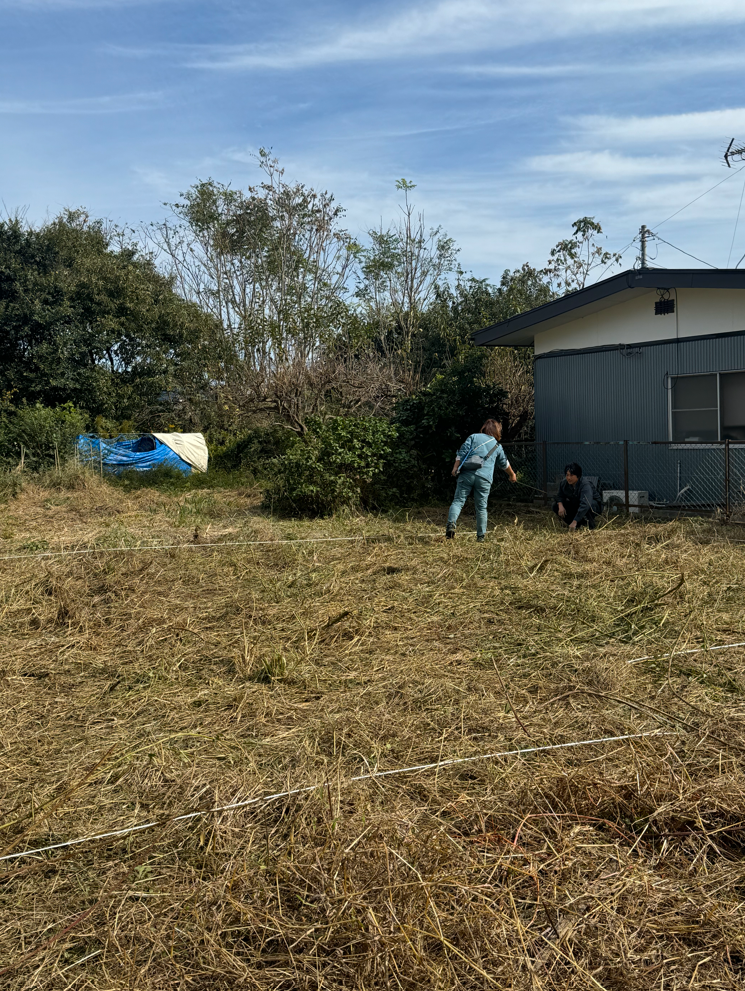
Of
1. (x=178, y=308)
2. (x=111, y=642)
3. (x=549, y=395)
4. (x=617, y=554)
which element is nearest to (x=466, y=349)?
(x=178, y=308)

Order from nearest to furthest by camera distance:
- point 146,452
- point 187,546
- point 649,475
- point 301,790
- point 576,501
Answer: point 301,790
point 187,546
point 576,501
point 649,475
point 146,452

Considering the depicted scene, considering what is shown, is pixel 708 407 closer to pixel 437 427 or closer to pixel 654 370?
pixel 654 370

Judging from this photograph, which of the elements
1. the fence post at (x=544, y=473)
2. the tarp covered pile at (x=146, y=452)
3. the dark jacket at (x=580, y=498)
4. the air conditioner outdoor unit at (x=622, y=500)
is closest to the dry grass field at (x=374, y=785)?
the dark jacket at (x=580, y=498)

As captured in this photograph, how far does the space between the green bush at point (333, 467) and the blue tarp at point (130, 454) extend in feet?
23.0

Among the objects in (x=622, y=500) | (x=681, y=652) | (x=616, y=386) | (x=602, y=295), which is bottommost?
(x=681, y=652)

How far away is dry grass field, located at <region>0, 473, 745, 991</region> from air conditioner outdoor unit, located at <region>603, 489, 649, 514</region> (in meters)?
4.60

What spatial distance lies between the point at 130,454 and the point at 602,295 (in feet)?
38.3

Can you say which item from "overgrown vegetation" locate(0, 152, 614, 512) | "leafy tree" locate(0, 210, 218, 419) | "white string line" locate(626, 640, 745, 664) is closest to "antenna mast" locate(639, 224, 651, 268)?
"overgrown vegetation" locate(0, 152, 614, 512)

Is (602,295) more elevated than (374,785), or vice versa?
(602,295)

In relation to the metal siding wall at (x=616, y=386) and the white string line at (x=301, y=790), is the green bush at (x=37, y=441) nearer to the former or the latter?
the metal siding wall at (x=616, y=386)

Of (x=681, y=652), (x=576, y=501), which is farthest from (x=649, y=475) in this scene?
(x=681, y=652)

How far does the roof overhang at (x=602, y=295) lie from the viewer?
10.6 m

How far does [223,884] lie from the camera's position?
2.50m

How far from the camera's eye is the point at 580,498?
9.49 m
